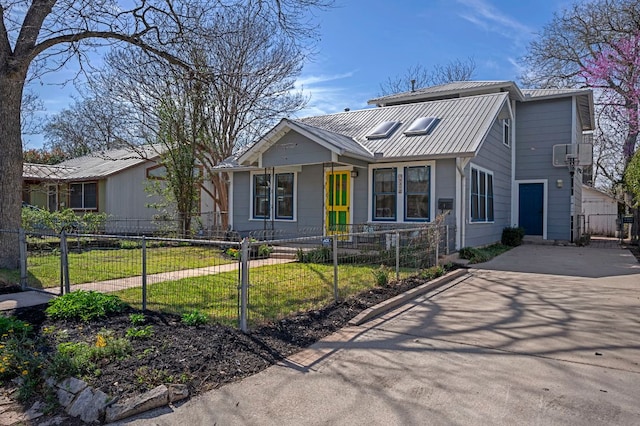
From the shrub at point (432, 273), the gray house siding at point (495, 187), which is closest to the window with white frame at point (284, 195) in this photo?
the gray house siding at point (495, 187)

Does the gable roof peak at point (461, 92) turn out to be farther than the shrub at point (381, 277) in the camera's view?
Yes

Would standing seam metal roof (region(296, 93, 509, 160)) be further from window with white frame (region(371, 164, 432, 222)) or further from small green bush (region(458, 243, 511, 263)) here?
small green bush (region(458, 243, 511, 263))

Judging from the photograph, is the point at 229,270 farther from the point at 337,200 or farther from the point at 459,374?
the point at 459,374

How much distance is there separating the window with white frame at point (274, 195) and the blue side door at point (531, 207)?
9.31 meters

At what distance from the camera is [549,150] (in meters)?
15.9

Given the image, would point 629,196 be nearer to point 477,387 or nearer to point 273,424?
point 477,387

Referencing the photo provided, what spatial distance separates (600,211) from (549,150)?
10.3 metres

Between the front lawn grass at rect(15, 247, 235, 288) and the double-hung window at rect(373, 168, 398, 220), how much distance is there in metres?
4.90

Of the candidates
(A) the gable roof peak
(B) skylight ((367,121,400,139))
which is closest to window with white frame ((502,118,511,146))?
(A) the gable roof peak

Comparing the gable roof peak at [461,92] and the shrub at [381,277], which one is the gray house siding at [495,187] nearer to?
the gable roof peak at [461,92]

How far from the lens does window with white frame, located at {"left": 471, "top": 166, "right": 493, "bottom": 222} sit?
40.2ft

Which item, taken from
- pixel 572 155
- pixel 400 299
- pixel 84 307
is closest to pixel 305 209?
pixel 400 299

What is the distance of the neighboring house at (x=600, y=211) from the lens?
2228 centimetres

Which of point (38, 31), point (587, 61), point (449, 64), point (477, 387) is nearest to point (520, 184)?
point (587, 61)
